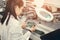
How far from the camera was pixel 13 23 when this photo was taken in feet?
5.69

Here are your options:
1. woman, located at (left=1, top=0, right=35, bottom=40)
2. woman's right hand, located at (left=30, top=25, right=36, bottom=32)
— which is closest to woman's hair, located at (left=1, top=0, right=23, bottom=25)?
woman, located at (left=1, top=0, right=35, bottom=40)

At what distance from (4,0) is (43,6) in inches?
24.1

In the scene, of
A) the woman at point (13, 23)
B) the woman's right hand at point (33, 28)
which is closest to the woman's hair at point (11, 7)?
the woman at point (13, 23)

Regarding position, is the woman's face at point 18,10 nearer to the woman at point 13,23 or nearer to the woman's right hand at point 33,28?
the woman at point 13,23

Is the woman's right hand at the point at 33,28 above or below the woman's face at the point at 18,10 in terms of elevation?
below

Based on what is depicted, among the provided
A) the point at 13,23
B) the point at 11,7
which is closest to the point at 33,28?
the point at 13,23

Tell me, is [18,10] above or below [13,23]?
above

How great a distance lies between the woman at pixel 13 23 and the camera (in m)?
1.67

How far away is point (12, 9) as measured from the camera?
5.78ft

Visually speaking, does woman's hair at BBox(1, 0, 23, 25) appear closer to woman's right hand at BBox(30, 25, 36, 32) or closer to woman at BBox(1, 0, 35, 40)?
woman at BBox(1, 0, 35, 40)

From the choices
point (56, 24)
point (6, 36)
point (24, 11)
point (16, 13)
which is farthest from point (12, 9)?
point (56, 24)

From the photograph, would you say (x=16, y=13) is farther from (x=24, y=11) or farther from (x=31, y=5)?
(x=31, y=5)

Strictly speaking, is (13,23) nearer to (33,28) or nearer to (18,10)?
(18,10)

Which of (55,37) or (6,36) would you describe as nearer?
(55,37)
